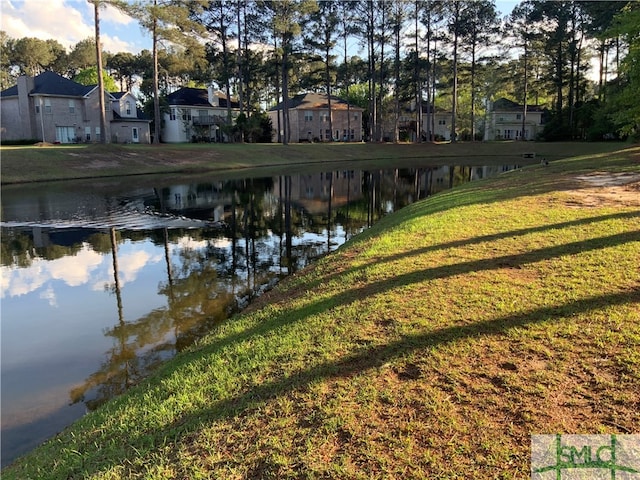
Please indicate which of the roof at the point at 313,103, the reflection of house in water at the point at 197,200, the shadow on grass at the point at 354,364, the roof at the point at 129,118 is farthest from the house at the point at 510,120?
the shadow on grass at the point at 354,364

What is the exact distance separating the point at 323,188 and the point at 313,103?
44692 millimetres

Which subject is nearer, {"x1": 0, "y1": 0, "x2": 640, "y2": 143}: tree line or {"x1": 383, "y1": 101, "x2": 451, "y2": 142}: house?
{"x1": 0, "y1": 0, "x2": 640, "y2": 143}: tree line

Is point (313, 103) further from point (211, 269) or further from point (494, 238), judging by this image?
point (494, 238)

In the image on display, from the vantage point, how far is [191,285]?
9.41m

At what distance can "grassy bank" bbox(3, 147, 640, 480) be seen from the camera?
3.25 metres

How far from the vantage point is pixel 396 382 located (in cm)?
395

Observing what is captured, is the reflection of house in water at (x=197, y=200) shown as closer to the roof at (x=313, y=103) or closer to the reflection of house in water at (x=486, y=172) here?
the reflection of house in water at (x=486, y=172)

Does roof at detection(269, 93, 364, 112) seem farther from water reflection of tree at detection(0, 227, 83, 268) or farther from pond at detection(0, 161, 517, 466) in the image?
water reflection of tree at detection(0, 227, 83, 268)

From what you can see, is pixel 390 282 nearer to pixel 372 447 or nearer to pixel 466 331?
pixel 466 331

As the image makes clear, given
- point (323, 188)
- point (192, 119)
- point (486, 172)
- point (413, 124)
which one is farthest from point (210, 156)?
point (413, 124)

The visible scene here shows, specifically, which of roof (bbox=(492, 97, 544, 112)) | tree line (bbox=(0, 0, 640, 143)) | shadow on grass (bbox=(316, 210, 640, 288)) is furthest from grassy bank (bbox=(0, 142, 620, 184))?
shadow on grass (bbox=(316, 210, 640, 288))

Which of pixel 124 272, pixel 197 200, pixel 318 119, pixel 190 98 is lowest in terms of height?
pixel 124 272

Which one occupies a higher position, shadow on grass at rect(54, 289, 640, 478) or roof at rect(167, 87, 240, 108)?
roof at rect(167, 87, 240, 108)

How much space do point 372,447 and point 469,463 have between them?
622mm
